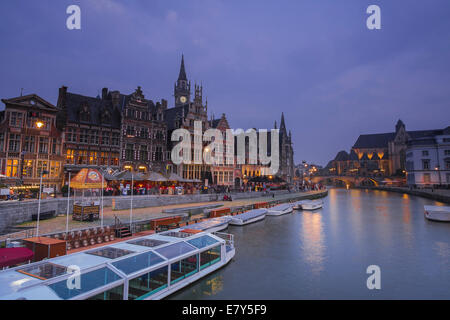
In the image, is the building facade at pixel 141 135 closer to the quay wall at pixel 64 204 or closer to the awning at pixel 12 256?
the quay wall at pixel 64 204

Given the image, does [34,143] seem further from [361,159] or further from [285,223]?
[361,159]

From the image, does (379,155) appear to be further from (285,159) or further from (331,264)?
(331,264)

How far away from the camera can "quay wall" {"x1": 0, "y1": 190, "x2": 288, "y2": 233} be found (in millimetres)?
19234

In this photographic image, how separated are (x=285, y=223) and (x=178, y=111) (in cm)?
2964

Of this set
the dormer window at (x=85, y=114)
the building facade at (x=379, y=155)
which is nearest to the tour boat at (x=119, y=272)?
the dormer window at (x=85, y=114)

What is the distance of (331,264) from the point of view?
16172 millimetres

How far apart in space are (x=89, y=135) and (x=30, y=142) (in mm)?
7087

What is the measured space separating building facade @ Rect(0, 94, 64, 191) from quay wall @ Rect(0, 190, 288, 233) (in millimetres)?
6935

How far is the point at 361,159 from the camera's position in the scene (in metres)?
140

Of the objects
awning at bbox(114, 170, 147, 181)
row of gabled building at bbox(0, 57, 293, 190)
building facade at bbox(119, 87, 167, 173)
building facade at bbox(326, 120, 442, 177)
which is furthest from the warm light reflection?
building facade at bbox(326, 120, 442, 177)

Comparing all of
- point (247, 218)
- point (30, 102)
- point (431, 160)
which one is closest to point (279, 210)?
point (247, 218)

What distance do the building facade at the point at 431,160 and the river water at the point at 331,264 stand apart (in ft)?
207

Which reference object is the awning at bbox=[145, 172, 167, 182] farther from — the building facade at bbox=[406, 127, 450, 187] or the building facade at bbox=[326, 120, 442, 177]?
the building facade at bbox=[326, 120, 442, 177]

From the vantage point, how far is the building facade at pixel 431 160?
7619cm
